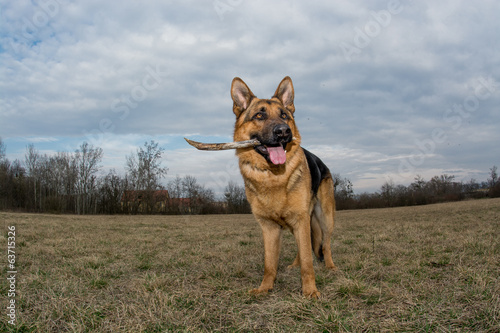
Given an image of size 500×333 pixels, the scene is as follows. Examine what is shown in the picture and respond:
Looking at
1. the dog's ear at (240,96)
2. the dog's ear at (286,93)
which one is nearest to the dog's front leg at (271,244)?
the dog's ear at (240,96)

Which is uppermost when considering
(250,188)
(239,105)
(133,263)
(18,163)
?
(18,163)

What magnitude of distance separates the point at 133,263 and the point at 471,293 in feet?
17.5

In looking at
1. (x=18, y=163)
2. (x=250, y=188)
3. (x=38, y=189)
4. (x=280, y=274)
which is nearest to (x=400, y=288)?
(x=280, y=274)

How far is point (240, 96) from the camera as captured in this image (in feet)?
15.0

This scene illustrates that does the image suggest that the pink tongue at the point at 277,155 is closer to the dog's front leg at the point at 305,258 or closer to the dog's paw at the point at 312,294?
the dog's front leg at the point at 305,258

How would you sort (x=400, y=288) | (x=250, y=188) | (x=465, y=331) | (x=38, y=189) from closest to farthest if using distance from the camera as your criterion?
1. (x=465, y=331)
2. (x=400, y=288)
3. (x=250, y=188)
4. (x=38, y=189)

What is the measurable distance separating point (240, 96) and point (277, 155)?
4.23ft

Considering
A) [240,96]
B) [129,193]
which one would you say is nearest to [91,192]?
[129,193]

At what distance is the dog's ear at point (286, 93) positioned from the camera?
15.2 feet

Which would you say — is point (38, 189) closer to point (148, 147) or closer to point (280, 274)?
point (148, 147)

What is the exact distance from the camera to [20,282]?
4.09 m

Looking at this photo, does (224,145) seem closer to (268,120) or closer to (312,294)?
(268,120)

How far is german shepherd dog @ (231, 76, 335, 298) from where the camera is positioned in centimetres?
377

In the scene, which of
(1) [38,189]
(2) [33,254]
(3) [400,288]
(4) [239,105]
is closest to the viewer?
(3) [400,288]
